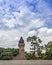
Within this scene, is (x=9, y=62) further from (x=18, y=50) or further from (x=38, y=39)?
(x=18, y=50)

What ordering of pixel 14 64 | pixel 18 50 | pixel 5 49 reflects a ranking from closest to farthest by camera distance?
1. pixel 14 64
2. pixel 5 49
3. pixel 18 50

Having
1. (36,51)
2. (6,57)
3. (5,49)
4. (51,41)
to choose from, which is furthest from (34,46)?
(5,49)

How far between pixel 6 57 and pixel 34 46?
5965mm

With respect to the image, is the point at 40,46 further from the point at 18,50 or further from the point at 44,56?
the point at 18,50

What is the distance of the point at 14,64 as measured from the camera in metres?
24.7

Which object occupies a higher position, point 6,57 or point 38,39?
point 38,39

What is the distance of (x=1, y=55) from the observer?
37594 mm

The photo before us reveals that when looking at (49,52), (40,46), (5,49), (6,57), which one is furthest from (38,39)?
(5,49)

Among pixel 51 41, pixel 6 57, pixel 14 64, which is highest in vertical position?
pixel 51 41

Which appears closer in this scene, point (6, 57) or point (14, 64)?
point (14, 64)

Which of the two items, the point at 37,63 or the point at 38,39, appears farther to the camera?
the point at 38,39

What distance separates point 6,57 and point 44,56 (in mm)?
7763

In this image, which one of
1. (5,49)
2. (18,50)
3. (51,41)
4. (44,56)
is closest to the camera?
(44,56)

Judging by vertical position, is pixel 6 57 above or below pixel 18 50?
below
